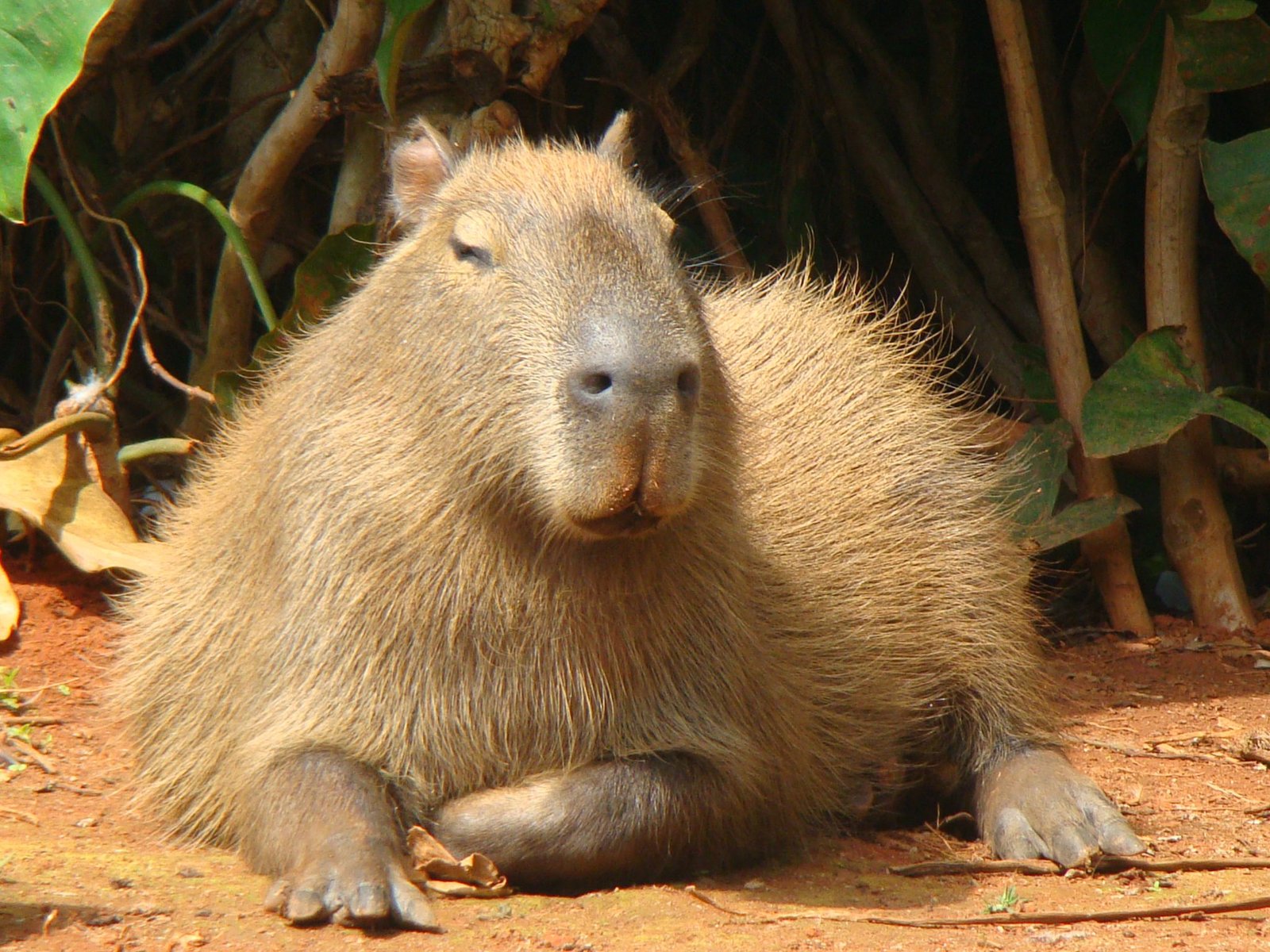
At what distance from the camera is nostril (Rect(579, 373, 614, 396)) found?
2221 mm

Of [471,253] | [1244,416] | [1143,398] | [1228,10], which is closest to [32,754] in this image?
[471,253]

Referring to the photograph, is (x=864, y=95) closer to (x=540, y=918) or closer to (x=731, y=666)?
(x=731, y=666)

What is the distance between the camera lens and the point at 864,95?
17.2ft

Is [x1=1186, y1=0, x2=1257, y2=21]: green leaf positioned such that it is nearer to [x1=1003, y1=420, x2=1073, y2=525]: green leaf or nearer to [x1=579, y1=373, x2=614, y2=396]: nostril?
[x1=1003, y1=420, x2=1073, y2=525]: green leaf

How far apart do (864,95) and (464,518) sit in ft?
10.5

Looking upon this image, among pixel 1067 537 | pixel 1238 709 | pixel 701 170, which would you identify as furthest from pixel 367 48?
pixel 1238 709

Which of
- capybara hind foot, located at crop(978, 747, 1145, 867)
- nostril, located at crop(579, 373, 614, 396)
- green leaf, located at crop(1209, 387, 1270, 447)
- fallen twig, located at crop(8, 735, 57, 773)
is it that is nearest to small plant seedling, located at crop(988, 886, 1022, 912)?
capybara hind foot, located at crop(978, 747, 1145, 867)

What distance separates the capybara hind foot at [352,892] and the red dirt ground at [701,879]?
0.09 ft

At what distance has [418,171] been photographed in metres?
2.95

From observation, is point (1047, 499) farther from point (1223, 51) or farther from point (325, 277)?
point (325, 277)

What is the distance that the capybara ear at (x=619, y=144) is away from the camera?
9.79 feet

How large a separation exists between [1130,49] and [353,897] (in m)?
3.21

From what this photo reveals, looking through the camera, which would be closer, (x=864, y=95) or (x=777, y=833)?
(x=777, y=833)

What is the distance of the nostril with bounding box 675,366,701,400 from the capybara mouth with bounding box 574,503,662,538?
0.60 ft
